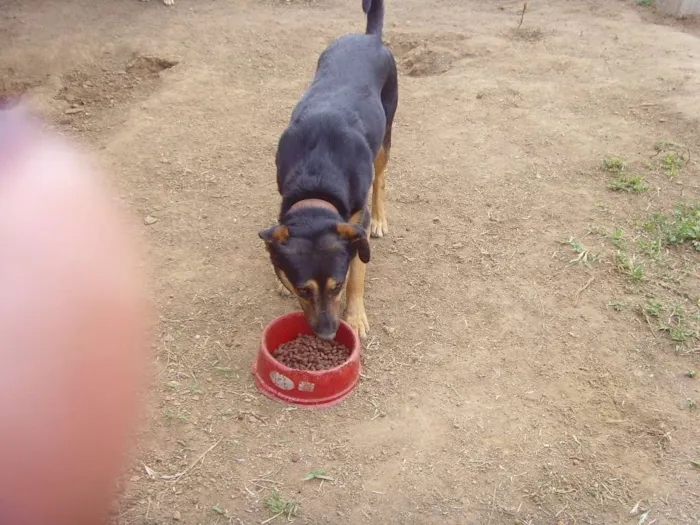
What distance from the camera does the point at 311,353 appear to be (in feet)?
11.6

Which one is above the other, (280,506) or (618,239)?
(618,239)

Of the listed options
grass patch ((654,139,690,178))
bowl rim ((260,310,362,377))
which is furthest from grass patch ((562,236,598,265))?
bowl rim ((260,310,362,377))

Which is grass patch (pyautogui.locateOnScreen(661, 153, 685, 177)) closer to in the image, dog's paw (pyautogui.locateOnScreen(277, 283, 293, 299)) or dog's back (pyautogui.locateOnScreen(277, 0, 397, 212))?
dog's back (pyautogui.locateOnScreen(277, 0, 397, 212))

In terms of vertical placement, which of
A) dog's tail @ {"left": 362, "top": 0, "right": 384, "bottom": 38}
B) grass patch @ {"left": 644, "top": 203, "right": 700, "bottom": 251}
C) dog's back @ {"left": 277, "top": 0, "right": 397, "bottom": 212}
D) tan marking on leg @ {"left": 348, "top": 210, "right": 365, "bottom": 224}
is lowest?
grass patch @ {"left": 644, "top": 203, "right": 700, "bottom": 251}

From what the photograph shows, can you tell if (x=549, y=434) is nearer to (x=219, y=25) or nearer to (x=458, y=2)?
(x=219, y=25)

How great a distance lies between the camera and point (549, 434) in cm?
323

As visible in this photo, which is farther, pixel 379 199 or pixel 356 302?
pixel 379 199

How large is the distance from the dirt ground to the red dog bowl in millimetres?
79

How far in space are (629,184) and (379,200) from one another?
2.10 metres

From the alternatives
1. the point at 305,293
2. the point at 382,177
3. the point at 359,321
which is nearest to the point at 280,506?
the point at 305,293

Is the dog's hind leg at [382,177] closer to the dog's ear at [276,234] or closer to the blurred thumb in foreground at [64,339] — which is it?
the dog's ear at [276,234]

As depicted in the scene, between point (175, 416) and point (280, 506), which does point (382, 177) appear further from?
point (280, 506)

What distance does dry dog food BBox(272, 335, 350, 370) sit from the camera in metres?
3.48

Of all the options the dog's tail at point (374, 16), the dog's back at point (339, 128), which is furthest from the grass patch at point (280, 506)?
the dog's tail at point (374, 16)
